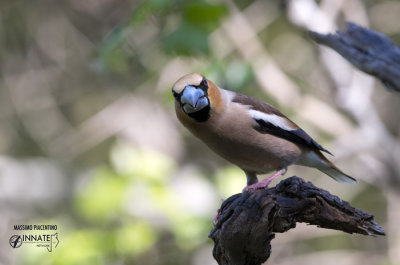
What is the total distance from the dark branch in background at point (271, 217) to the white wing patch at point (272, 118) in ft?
3.34

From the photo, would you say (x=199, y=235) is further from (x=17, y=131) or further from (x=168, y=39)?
(x=17, y=131)

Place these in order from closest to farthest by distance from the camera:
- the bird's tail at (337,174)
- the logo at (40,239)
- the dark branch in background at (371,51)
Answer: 1. the dark branch in background at (371,51)
2. the bird's tail at (337,174)
3. the logo at (40,239)

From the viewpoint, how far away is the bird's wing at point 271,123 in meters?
3.86

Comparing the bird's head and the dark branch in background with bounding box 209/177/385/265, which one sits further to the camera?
the bird's head

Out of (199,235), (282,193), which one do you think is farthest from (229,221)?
(199,235)

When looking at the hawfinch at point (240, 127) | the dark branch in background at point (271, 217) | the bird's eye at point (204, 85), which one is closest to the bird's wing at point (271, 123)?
the hawfinch at point (240, 127)

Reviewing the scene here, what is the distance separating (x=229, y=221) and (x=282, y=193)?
32 cm

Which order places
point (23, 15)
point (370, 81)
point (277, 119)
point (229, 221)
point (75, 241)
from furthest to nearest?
point (23, 15), point (370, 81), point (75, 241), point (277, 119), point (229, 221)

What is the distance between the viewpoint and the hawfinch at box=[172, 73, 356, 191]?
361 cm

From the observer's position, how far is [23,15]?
7652 mm

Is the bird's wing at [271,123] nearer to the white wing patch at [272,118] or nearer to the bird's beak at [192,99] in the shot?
the white wing patch at [272,118]

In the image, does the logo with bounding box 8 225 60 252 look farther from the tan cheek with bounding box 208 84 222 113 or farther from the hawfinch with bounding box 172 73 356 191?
the tan cheek with bounding box 208 84 222 113

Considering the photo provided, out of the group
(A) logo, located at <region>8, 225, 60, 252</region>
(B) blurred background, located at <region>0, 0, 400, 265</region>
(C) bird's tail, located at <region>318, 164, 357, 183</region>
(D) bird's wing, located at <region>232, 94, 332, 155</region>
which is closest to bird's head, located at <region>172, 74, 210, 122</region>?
(D) bird's wing, located at <region>232, 94, 332, 155</region>

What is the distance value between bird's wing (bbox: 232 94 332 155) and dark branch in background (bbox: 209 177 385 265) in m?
0.95
